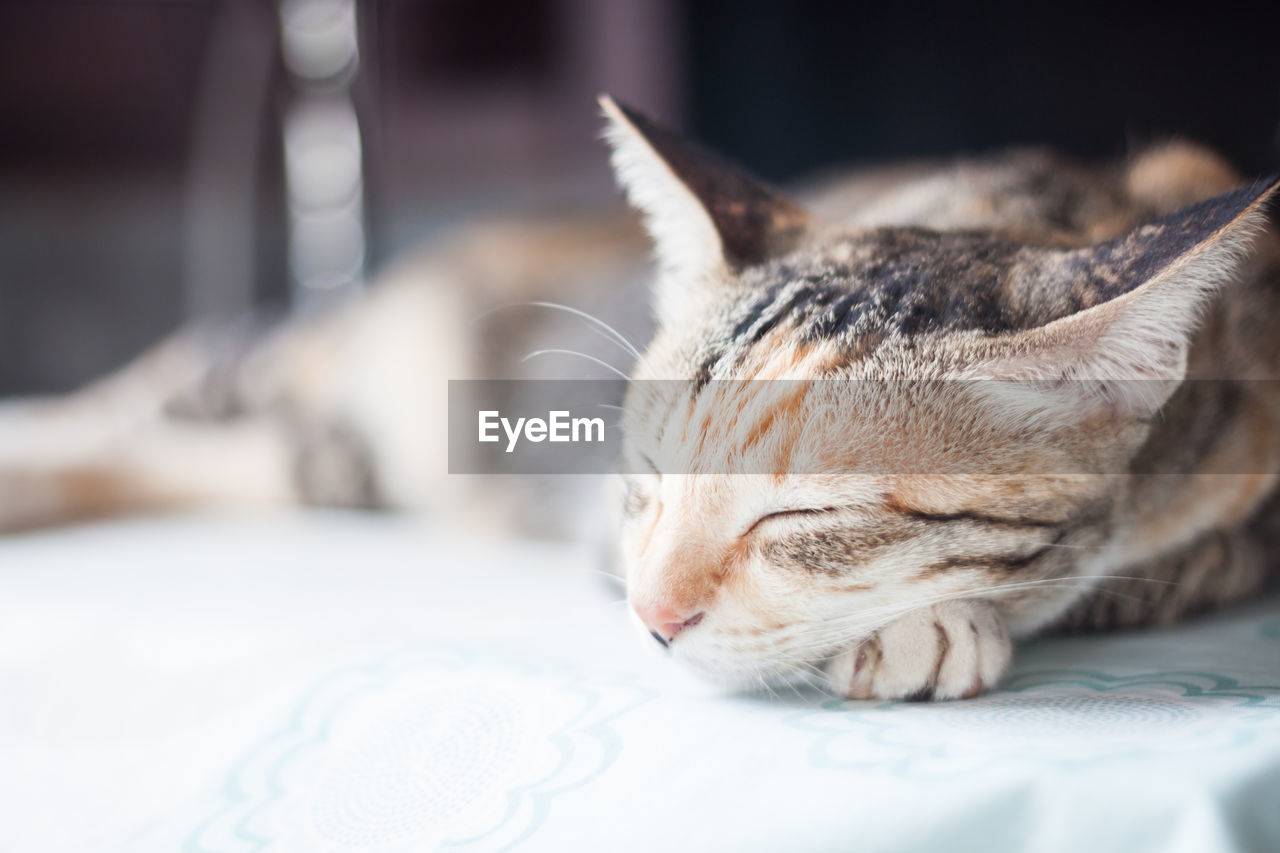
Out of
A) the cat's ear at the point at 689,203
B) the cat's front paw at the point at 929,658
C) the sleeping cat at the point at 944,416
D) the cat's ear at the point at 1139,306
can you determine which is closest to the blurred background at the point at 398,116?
the sleeping cat at the point at 944,416

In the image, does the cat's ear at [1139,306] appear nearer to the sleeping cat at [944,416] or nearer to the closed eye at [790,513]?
the sleeping cat at [944,416]

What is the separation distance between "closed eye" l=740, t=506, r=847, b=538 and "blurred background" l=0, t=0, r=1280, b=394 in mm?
1406

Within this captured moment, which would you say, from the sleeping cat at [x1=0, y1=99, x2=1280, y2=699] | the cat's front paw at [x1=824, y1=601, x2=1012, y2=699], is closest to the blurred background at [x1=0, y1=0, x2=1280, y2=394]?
the sleeping cat at [x1=0, y1=99, x2=1280, y2=699]

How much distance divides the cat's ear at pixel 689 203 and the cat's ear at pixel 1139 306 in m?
0.26

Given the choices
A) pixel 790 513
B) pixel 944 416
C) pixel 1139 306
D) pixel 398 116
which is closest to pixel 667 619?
pixel 790 513

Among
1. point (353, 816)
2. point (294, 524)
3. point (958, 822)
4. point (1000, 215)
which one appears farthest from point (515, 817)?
point (294, 524)

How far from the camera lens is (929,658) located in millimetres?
558

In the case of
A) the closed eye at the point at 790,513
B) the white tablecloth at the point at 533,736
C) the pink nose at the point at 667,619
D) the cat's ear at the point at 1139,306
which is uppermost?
the cat's ear at the point at 1139,306

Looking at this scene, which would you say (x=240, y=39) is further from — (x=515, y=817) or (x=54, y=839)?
(x=515, y=817)

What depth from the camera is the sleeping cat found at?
0.57 meters

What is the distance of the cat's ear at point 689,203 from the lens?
2.49 feet

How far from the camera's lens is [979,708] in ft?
1.75

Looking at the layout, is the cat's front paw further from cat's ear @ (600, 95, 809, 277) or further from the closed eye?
cat's ear @ (600, 95, 809, 277)

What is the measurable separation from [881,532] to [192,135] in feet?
7.99
